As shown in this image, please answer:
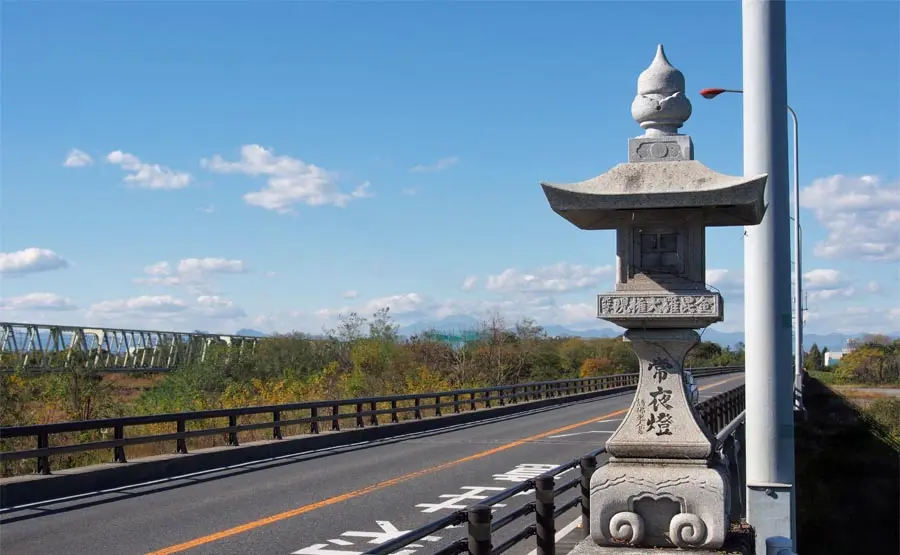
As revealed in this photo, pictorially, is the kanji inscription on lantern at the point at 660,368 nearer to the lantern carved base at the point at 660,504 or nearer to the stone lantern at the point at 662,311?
the stone lantern at the point at 662,311

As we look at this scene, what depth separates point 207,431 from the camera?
17891 mm

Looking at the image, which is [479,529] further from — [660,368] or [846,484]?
[846,484]

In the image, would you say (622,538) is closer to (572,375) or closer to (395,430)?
(395,430)

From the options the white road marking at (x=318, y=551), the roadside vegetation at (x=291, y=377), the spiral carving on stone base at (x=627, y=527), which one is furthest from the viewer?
the roadside vegetation at (x=291, y=377)

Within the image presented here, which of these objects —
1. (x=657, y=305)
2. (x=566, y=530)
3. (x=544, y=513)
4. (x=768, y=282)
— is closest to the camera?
(x=657, y=305)

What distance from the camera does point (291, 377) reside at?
49.6 m

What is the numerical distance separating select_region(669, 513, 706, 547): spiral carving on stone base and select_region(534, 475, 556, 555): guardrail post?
6.23 feet

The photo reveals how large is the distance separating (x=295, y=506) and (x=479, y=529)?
6.92 m

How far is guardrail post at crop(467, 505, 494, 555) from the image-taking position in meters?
6.76

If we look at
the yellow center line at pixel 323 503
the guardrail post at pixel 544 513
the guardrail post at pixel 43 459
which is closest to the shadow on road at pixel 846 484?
the yellow center line at pixel 323 503

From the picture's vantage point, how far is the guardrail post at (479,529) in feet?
22.2

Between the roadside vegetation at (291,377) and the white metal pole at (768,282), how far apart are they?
16.3m

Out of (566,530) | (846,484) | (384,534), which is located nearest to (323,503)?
(384,534)

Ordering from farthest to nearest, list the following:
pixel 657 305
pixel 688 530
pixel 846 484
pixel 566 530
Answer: pixel 846 484
pixel 566 530
pixel 657 305
pixel 688 530
